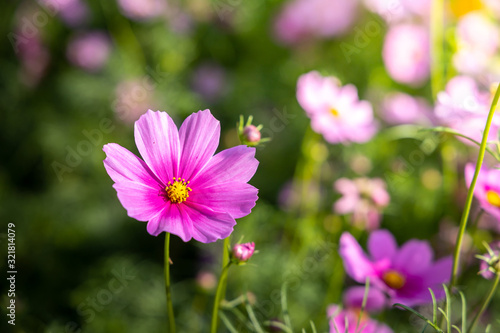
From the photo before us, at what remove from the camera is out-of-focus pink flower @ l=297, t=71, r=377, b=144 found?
943mm

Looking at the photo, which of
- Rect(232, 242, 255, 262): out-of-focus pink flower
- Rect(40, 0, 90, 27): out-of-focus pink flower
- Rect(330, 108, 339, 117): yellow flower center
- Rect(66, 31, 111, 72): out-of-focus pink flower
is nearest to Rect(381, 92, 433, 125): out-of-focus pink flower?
Rect(330, 108, 339, 117): yellow flower center

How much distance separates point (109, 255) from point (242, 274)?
1.41 feet

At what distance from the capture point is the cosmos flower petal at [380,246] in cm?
77

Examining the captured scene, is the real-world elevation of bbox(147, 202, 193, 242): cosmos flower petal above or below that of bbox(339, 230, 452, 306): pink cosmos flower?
above

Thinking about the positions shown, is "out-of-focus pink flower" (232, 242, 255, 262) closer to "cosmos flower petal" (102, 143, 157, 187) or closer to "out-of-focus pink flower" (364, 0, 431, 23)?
"cosmos flower petal" (102, 143, 157, 187)

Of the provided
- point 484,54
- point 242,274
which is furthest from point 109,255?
point 484,54

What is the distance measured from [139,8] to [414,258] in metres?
1.09

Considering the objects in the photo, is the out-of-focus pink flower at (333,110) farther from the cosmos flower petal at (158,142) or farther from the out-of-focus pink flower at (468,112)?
the cosmos flower petal at (158,142)

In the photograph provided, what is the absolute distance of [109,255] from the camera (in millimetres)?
1228

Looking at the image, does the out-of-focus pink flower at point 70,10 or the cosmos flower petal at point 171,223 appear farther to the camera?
the out-of-focus pink flower at point 70,10

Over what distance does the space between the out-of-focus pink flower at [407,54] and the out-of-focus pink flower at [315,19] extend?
20 cm

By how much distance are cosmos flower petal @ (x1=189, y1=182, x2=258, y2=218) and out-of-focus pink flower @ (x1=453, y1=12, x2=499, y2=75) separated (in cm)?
77

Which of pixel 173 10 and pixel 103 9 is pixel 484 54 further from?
pixel 103 9

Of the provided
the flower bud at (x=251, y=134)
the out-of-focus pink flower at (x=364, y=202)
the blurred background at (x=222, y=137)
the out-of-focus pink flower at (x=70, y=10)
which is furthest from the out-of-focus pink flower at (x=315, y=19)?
the flower bud at (x=251, y=134)
